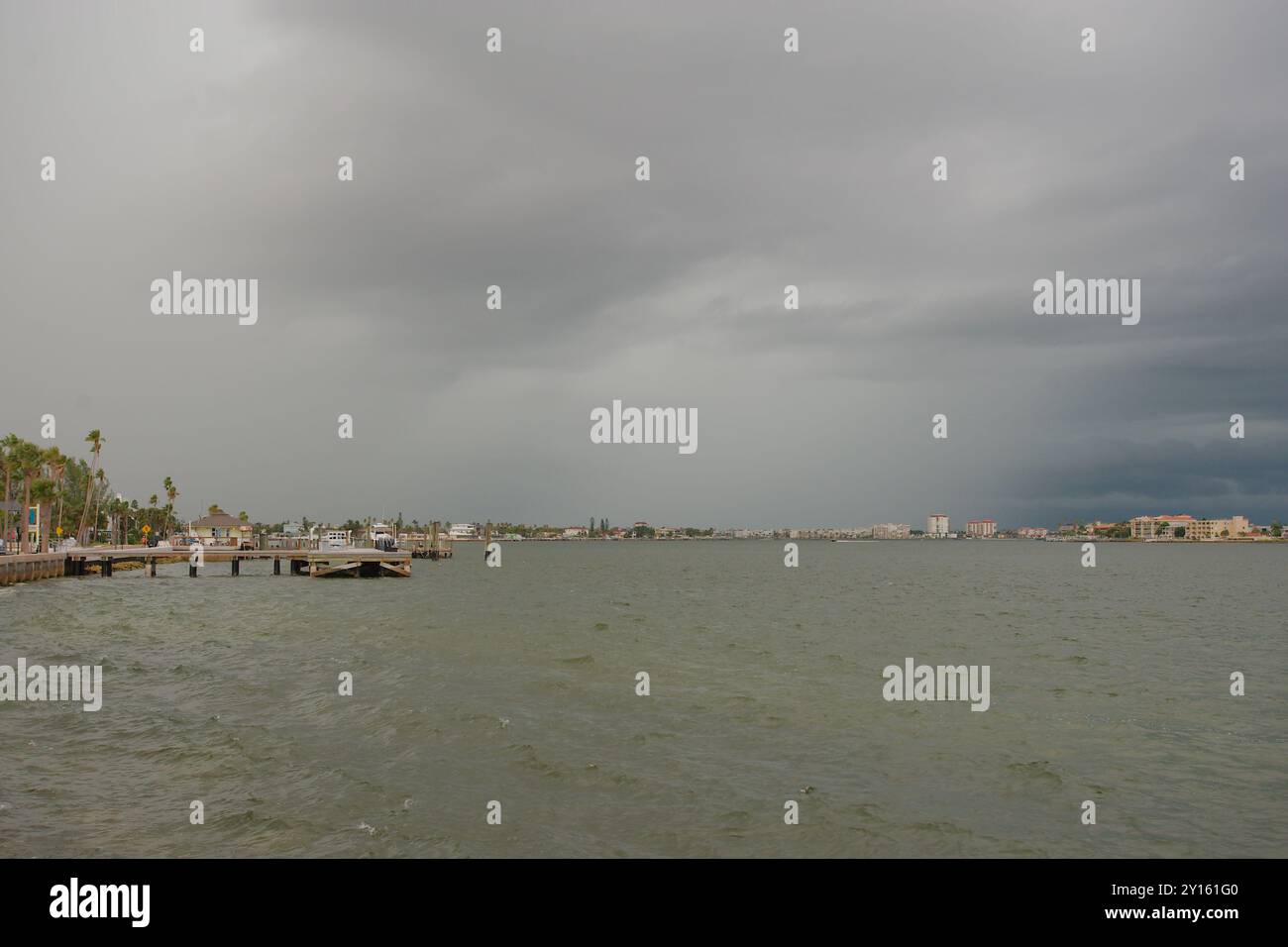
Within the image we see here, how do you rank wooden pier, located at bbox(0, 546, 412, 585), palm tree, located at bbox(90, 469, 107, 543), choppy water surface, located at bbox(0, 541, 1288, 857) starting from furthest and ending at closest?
palm tree, located at bbox(90, 469, 107, 543), wooden pier, located at bbox(0, 546, 412, 585), choppy water surface, located at bbox(0, 541, 1288, 857)

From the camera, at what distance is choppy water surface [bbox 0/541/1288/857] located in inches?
506

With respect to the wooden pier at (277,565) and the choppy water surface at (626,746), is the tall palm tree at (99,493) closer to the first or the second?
the wooden pier at (277,565)

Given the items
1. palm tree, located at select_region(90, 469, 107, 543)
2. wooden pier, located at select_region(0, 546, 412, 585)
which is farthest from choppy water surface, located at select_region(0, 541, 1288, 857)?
palm tree, located at select_region(90, 469, 107, 543)

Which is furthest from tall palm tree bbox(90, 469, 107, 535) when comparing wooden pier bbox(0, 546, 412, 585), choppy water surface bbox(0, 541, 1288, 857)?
choppy water surface bbox(0, 541, 1288, 857)

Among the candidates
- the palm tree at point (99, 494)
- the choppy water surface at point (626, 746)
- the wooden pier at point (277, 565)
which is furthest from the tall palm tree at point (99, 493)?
the choppy water surface at point (626, 746)

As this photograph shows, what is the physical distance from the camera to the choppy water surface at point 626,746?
42.1 ft

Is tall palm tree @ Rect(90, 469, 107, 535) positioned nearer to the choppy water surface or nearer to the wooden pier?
the wooden pier

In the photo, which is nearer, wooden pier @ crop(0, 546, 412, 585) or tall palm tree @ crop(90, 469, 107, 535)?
wooden pier @ crop(0, 546, 412, 585)

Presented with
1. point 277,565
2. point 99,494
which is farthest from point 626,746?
point 99,494

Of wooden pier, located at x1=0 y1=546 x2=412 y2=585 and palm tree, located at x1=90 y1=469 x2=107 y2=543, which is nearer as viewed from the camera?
wooden pier, located at x1=0 y1=546 x2=412 y2=585

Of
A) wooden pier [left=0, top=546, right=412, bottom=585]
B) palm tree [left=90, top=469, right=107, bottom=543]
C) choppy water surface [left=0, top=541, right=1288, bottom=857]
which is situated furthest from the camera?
palm tree [left=90, top=469, right=107, bottom=543]

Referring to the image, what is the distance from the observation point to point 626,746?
18312mm

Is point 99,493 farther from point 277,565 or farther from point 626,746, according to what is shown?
point 626,746
